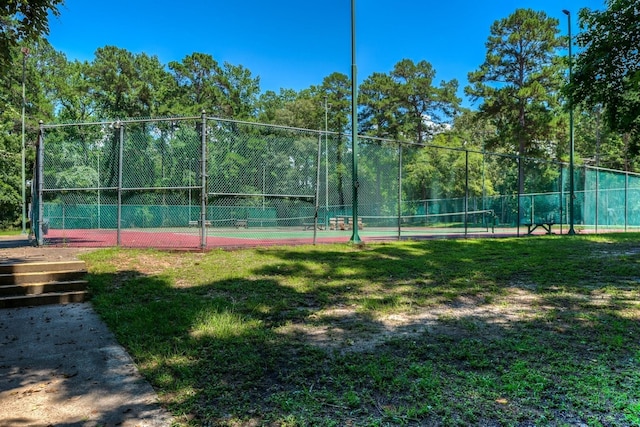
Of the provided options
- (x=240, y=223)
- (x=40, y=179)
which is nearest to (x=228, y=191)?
(x=240, y=223)

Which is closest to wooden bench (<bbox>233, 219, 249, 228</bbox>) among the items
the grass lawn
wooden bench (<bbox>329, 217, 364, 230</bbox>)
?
wooden bench (<bbox>329, 217, 364, 230</bbox>)

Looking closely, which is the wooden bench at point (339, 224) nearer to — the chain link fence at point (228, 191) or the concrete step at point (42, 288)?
the chain link fence at point (228, 191)

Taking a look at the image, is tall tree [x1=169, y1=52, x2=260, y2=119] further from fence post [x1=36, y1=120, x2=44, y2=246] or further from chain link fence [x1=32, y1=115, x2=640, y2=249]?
fence post [x1=36, y1=120, x2=44, y2=246]

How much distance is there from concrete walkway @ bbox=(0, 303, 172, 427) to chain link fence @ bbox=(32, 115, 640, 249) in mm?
5198

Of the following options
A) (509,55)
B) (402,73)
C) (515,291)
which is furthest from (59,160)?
(402,73)

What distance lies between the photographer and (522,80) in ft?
109

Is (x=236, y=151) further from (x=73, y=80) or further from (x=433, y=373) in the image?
(x=73, y=80)

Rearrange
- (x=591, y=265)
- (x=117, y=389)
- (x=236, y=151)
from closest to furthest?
(x=117, y=389) → (x=591, y=265) → (x=236, y=151)

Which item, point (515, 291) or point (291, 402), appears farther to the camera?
point (515, 291)

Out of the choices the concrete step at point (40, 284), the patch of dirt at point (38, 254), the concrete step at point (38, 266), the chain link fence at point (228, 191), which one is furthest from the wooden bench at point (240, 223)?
the concrete step at point (40, 284)

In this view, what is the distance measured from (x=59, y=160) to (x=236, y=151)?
708 cm

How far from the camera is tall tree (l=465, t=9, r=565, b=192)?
3150 centimetres

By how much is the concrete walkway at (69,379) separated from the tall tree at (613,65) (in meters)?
9.88

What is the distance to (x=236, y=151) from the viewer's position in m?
13.1
